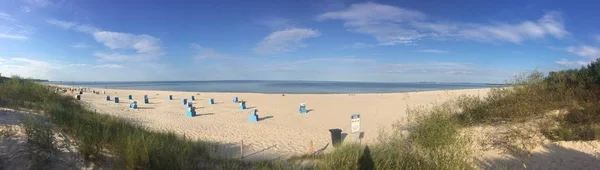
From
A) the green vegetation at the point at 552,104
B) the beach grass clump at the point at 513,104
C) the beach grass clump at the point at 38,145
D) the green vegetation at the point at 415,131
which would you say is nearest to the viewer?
the beach grass clump at the point at 38,145

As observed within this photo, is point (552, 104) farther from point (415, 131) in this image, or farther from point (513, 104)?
point (415, 131)

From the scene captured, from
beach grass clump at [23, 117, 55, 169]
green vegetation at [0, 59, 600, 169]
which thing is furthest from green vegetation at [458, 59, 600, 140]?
beach grass clump at [23, 117, 55, 169]

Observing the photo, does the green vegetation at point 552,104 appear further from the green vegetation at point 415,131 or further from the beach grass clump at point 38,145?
the beach grass clump at point 38,145

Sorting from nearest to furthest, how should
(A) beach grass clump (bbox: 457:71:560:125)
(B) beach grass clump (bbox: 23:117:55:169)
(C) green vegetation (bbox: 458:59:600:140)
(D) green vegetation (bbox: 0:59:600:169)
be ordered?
(B) beach grass clump (bbox: 23:117:55:169) < (D) green vegetation (bbox: 0:59:600:169) < (C) green vegetation (bbox: 458:59:600:140) < (A) beach grass clump (bbox: 457:71:560:125)

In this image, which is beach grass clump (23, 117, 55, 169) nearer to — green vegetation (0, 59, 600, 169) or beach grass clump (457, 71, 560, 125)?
green vegetation (0, 59, 600, 169)

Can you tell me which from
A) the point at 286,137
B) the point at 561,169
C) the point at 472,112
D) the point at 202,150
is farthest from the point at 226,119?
the point at 561,169

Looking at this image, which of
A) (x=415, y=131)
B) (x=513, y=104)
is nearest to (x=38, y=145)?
(x=415, y=131)

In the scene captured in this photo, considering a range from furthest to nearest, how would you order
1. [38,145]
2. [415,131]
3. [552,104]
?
1. [552,104]
2. [415,131]
3. [38,145]

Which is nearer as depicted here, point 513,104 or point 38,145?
point 38,145

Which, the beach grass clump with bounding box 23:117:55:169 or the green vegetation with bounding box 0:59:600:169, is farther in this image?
the green vegetation with bounding box 0:59:600:169

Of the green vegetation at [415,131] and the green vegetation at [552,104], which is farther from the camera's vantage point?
the green vegetation at [552,104]

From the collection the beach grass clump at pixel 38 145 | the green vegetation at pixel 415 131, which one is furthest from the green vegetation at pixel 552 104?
the beach grass clump at pixel 38 145

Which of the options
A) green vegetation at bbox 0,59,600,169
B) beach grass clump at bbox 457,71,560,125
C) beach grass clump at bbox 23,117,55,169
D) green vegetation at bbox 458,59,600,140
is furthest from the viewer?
beach grass clump at bbox 457,71,560,125

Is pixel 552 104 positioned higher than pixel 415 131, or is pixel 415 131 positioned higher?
pixel 552 104
